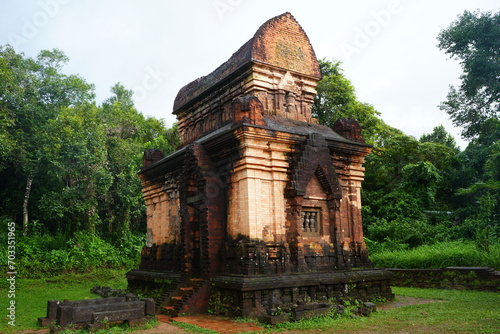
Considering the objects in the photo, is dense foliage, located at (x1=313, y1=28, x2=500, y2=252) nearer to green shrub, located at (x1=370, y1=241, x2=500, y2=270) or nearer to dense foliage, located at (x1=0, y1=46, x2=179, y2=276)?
green shrub, located at (x1=370, y1=241, x2=500, y2=270)

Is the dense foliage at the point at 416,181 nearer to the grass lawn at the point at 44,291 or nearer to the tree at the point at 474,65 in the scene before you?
the tree at the point at 474,65

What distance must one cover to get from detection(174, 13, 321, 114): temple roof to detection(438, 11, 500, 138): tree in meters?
16.0

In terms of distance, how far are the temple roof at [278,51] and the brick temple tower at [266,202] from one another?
4 centimetres

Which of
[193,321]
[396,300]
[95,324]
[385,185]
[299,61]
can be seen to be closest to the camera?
[95,324]

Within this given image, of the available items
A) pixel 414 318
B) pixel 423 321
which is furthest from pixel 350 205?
pixel 423 321

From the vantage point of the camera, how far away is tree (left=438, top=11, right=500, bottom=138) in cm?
2434

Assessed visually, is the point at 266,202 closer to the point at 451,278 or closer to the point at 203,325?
the point at 203,325

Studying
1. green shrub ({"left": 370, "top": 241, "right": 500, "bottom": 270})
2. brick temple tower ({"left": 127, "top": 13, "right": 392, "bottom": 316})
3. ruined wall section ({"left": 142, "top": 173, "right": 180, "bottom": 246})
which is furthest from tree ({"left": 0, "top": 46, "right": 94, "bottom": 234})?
green shrub ({"left": 370, "top": 241, "right": 500, "bottom": 270})

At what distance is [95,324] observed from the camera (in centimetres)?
774

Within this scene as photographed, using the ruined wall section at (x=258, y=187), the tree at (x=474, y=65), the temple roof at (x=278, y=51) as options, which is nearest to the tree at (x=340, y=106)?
the tree at (x=474, y=65)

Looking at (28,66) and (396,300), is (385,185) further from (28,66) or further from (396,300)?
(28,66)

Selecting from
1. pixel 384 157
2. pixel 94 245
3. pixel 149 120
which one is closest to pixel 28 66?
pixel 149 120

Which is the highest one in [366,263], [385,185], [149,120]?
[149,120]

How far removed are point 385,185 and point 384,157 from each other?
1771 millimetres
